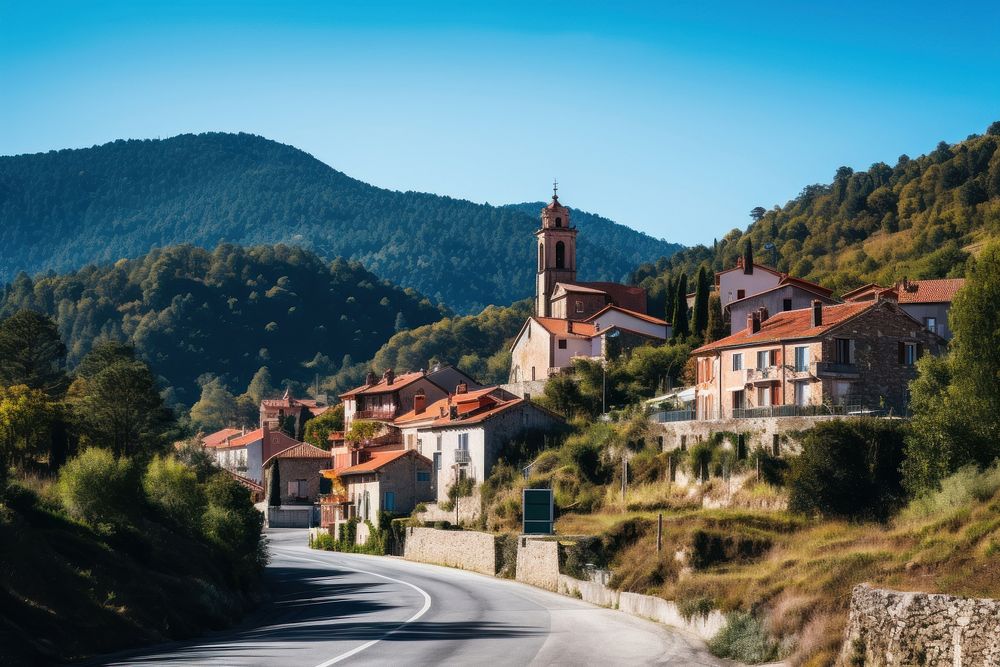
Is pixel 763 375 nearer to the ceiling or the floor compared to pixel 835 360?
nearer to the floor

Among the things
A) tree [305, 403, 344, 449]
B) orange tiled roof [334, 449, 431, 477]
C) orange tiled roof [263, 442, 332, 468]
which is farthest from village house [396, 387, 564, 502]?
tree [305, 403, 344, 449]

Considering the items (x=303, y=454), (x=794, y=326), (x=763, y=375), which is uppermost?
(x=794, y=326)

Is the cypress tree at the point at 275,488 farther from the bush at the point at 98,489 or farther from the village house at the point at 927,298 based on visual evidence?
the bush at the point at 98,489

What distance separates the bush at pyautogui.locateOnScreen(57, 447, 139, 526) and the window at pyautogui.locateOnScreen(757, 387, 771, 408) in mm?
31827

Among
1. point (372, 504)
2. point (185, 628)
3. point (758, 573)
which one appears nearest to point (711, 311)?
point (372, 504)

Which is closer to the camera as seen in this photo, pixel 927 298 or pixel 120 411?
pixel 120 411

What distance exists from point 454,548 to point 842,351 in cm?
2321

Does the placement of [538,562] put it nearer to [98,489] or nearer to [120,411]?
[98,489]

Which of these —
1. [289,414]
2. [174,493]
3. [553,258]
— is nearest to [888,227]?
[553,258]

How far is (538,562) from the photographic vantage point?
188ft

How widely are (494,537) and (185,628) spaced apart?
26431 millimetres

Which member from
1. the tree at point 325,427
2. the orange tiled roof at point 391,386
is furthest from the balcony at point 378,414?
the tree at point 325,427

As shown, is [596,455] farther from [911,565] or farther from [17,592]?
[17,592]

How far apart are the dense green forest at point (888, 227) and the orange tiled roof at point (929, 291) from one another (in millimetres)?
29380
